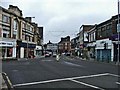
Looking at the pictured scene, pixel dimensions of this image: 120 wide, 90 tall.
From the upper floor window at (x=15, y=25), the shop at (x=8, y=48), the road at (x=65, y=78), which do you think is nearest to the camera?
the road at (x=65, y=78)

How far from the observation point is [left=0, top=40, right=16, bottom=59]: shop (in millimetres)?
58438

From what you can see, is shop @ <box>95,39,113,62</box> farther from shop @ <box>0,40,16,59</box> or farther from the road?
→ the road

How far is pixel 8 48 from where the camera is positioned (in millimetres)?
61281

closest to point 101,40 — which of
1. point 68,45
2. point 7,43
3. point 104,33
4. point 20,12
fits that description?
point 104,33

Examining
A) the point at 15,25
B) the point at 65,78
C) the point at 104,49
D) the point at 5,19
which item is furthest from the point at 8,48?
the point at 65,78

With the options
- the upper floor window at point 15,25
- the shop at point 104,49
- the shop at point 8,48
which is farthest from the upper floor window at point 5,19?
the shop at point 104,49

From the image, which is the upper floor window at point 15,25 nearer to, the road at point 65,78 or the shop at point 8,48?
the shop at point 8,48

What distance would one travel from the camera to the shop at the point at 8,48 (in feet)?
192

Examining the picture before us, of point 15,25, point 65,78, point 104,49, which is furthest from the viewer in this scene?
point 15,25

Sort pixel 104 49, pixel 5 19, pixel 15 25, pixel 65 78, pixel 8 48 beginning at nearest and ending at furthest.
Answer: pixel 65 78 < pixel 104 49 < pixel 5 19 < pixel 8 48 < pixel 15 25

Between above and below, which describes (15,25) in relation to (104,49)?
above

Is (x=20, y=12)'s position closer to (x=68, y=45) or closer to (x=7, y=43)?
(x=7, y=43)

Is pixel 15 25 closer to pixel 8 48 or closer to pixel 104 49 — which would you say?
pixel 8 48

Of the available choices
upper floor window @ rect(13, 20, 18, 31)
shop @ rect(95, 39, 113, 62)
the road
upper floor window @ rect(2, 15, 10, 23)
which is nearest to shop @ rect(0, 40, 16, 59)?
upper floor window @ rect(13, 20, 18, 31)
